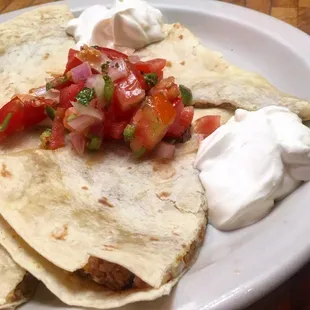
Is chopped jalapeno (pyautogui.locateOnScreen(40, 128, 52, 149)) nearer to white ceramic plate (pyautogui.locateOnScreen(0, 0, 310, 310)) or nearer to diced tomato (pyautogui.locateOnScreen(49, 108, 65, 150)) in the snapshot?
diced tomato (pyautogui.locateOnScreen(49, 108, 65, 150))

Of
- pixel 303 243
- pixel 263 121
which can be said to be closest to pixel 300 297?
pixel 303 243

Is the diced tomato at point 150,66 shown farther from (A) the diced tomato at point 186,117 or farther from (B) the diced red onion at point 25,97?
(B) the diced red onion at point 25,97

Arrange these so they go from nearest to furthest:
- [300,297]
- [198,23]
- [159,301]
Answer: [159,301] → [300,297] → [198,23]

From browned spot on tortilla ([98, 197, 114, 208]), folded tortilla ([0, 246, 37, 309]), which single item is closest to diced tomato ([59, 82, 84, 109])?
browned spot on tortilla ([98, 197, 114, 208])

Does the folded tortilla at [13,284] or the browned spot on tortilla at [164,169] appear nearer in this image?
the folded tortilla at [13,284]

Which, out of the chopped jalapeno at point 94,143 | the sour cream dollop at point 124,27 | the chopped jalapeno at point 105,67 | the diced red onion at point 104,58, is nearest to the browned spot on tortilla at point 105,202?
the chopped jalapeno at point 94,143

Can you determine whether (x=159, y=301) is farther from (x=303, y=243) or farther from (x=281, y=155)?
(x=281, y=155)
